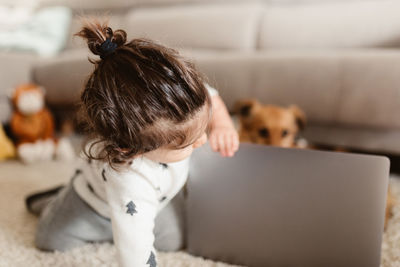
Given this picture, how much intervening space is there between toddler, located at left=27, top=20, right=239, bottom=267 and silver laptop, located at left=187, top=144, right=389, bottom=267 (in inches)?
2.3

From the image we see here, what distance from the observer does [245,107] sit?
1.33 metres

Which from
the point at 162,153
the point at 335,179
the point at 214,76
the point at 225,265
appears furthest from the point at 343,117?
the point at 162,153

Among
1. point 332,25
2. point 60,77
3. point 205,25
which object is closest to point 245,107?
point 332,25

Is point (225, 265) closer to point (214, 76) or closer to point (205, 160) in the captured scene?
point (205, 160)

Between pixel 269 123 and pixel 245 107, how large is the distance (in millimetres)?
111

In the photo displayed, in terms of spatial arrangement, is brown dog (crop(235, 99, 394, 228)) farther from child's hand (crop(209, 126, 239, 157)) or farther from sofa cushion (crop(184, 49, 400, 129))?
child's hand (crop(209, 126, 239, 157))

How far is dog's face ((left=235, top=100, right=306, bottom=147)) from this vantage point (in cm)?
129

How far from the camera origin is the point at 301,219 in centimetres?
70

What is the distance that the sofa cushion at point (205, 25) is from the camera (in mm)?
1832

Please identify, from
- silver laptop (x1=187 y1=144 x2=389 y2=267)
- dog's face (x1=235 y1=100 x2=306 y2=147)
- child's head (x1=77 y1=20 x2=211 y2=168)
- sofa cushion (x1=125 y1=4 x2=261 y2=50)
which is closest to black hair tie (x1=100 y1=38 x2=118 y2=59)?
child's head (x1=77 y1=20 x2=211 y2=168)

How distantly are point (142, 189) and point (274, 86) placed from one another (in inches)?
30.4

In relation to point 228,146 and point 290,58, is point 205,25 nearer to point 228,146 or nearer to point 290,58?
point 290,58

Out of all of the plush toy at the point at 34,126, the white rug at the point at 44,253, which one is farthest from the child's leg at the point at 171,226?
the plush toy at the point at 34,126

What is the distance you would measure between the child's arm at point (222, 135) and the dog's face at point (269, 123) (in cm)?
50
